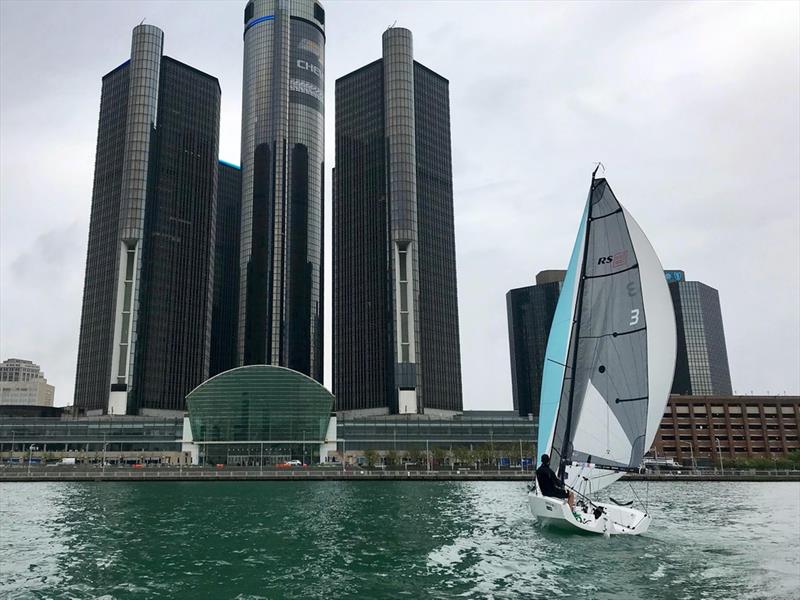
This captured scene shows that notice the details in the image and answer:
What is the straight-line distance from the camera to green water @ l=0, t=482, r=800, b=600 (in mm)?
32719

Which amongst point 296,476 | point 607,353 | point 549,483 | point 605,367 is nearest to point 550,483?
point 549,483

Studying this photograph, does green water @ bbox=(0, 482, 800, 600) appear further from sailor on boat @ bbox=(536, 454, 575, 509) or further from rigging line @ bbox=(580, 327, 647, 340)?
rigging line @ bbox=(580, 327, 647, 340)

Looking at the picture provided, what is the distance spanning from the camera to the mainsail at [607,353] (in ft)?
156

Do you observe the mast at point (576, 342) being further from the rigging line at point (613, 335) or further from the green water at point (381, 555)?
the green water at point (381, 555)

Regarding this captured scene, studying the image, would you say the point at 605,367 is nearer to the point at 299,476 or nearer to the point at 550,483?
the point at 550,483

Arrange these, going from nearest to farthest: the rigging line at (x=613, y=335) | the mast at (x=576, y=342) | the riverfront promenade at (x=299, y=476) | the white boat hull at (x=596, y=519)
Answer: the white boat hull at (x=596, y=519), the rigging line at (x=613, y=335), the mast at (x=576, y=342), the riverfront promenade at (x=299, y=476)

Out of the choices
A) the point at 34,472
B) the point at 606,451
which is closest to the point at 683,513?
the point at 606,451

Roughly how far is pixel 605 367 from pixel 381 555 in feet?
71.6

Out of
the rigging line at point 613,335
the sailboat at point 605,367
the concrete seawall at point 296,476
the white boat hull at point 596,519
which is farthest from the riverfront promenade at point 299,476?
the rigging line at point 613,335

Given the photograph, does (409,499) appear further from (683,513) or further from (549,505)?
(549,505)

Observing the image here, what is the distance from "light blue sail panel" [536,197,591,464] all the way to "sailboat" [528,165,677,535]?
82mm

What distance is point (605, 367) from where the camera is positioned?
50625mm

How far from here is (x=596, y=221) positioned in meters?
53.5

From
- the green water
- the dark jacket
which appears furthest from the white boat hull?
the green water
